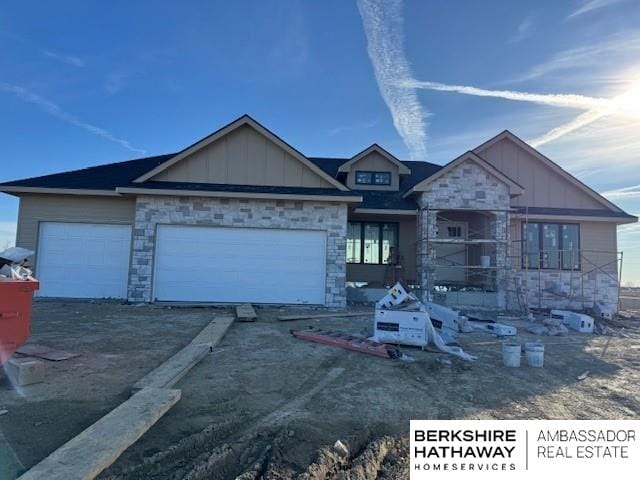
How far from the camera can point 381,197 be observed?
53.1 feet

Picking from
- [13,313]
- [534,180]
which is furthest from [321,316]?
[534,180]

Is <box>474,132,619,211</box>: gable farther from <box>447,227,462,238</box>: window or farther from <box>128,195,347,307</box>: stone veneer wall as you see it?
<box>128,195,347,307</box>: stone veneer wall

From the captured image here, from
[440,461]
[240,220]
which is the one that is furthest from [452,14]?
[440,461]

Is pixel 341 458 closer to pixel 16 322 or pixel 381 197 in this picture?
pixel 16 322

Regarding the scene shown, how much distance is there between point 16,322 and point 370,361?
5.30m

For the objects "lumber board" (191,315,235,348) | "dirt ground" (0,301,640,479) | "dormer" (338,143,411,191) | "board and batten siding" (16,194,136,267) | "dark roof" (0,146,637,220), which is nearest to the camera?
"dirt ground" (0,301,640,479)

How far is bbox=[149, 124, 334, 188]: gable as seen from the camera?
43.0 ft

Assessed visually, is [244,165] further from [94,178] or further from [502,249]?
[502,249]

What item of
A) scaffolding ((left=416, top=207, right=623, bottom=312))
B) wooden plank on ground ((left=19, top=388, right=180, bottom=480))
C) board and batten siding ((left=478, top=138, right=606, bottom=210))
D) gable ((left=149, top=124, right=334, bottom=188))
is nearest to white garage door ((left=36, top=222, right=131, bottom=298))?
gable ((left=149, top=124, right=334, bottom=188))

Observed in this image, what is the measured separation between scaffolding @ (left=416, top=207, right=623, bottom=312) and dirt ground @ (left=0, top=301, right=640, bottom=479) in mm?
5916

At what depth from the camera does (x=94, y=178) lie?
1441cm

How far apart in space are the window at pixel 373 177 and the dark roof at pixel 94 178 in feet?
30.6

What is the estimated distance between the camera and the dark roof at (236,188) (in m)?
12.6

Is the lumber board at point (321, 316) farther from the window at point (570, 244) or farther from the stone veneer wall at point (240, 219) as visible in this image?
the window at point (570, 244)
